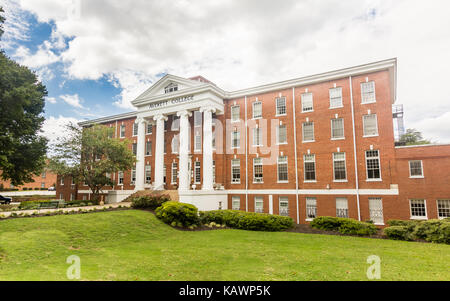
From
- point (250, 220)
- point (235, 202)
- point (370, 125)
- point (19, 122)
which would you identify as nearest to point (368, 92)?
point (370, 125)

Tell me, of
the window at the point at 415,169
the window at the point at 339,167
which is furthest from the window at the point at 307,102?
the window at the point at 415,169

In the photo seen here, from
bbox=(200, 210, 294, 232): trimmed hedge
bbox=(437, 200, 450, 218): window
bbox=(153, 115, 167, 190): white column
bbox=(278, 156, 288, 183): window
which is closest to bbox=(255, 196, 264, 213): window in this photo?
bbox=(278, 156, 288, 183): window

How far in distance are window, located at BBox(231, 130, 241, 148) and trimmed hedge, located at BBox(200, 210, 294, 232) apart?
10.0 m

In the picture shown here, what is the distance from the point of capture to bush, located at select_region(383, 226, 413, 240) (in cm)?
1565

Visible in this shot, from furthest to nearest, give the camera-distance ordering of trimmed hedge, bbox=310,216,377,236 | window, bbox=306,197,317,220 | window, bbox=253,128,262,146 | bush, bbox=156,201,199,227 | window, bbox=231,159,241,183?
1. window, bbox=231,159,241,183
2. window, bbox=253,128,262,146
3. window, bbox=306,197,317,220
4. bush, bbox=156,201,199,227
5. trimmed hedge, bbox=310,216,377,236

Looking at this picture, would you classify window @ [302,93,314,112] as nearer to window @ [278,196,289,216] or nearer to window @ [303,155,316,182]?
window @ [303,155,316,182]

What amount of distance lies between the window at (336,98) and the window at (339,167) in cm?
456

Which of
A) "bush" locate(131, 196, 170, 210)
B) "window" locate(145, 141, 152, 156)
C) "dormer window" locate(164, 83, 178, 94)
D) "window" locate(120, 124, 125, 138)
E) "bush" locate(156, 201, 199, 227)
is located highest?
"dormer window" locate(164, 83, 178, 94)

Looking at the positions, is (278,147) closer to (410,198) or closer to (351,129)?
(351,129)

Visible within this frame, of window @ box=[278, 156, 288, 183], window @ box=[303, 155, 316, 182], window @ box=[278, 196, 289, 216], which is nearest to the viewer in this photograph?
window @ box=[303, 155, 316, 182]

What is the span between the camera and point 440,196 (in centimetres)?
1969

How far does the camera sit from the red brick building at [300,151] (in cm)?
2134

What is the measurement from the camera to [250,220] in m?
19.3
